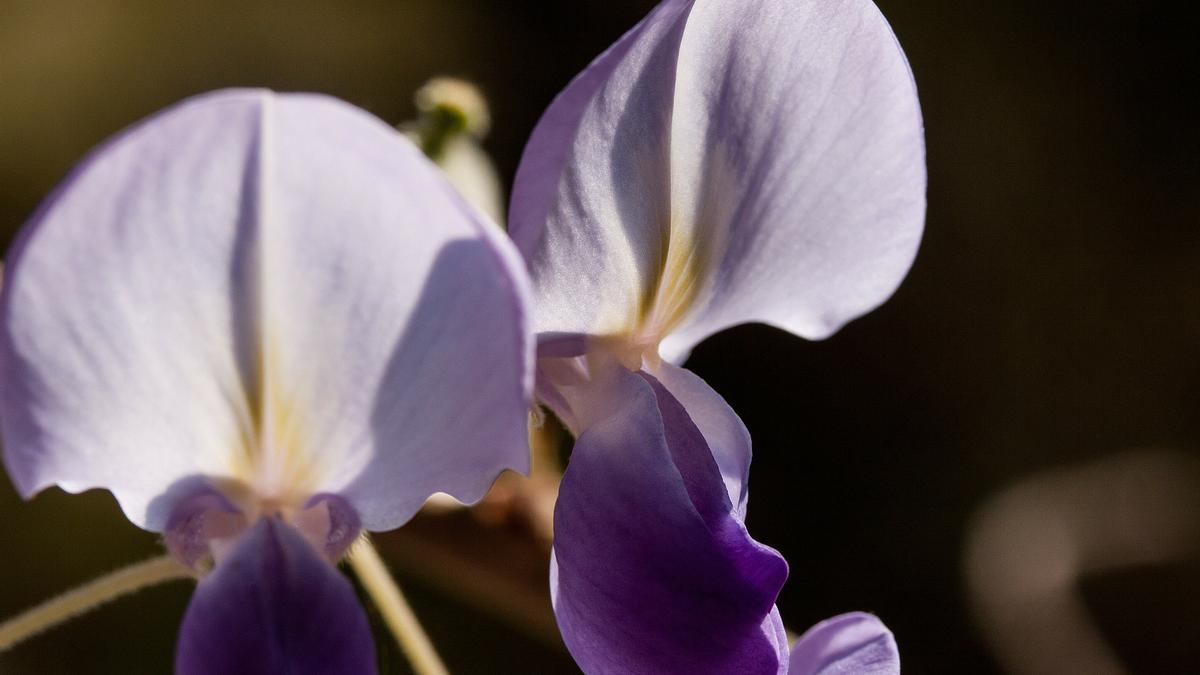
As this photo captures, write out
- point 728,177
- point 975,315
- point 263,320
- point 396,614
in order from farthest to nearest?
1. point 975,315
2. point 396,614
3. point 728,177
4. point 263,320

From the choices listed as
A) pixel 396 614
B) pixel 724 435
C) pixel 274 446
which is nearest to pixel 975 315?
pixel 396 614

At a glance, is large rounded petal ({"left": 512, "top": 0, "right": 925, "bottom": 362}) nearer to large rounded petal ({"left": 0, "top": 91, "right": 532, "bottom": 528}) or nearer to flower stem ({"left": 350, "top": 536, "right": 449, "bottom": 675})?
large rounded petal ({"left": 0, "top": 91, "right": 532, "bottom": 528})

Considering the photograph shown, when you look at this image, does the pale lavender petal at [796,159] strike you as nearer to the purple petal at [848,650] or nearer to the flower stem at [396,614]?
the purple petal at [848,650]

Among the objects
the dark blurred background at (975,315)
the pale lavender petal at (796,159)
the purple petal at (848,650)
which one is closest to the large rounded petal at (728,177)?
the pale lavender petal at (796,159)

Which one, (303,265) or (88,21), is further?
(88,21)

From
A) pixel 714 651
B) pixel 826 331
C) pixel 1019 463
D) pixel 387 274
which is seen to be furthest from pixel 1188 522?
pixel 387 274

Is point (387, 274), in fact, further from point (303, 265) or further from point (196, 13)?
point (196, 13)

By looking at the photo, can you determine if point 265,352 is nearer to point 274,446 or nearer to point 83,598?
point 274,446

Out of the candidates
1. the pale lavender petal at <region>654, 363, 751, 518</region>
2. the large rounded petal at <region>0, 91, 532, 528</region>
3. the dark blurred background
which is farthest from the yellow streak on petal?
the dark blurred background
